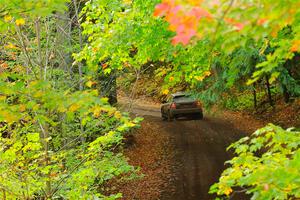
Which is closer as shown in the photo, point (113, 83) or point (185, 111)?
point (113, 83)

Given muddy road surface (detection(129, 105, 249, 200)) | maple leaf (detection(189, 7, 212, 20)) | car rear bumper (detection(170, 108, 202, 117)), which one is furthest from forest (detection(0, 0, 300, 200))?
car rear bumper (detection(170, 108, 202, 117))

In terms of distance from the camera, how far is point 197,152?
17.0 metres

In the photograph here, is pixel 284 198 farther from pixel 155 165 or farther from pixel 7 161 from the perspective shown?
pixel 155 165

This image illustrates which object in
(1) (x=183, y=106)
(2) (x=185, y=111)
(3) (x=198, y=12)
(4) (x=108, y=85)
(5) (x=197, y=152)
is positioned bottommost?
(5) (x=197, y=152)

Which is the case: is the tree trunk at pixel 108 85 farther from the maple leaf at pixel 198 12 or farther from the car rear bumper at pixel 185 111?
the maple leaf at pixel 198 12

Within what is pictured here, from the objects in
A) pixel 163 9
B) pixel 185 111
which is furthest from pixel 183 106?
pixel 163 9

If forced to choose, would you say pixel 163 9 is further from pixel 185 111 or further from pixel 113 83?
pixel 185 111

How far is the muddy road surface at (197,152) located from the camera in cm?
1293

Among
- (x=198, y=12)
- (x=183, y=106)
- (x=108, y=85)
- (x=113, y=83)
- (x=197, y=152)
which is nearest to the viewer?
(x=198, y=12)

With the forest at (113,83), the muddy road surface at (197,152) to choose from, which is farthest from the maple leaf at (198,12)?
the muddy road surface at (197,152)

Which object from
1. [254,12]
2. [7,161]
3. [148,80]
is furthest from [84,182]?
[148,80]

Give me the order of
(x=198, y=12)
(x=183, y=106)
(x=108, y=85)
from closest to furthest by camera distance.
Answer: (x=198, y=12)
(x=108, y=85)
(x=183, y=106)

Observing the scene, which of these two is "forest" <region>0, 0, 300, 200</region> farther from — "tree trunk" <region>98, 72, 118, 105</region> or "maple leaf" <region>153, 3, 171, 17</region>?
"tree trunk" <region>98, 72, 118, 105</region>

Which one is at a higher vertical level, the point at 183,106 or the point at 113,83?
the point at 113,83
